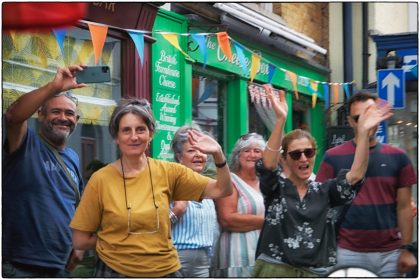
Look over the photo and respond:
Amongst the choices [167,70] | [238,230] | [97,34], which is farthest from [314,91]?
[238,230]

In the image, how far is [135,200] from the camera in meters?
4.66

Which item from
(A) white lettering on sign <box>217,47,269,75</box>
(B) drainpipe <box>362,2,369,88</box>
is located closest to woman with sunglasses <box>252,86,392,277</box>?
(A) white lettering on sign <box>217,47,269,75</box>

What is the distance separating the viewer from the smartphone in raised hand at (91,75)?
5.23 meters

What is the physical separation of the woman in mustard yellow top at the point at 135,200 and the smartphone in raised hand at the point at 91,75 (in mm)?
438

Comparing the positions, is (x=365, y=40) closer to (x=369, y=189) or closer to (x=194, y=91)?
(x=194, y=91)

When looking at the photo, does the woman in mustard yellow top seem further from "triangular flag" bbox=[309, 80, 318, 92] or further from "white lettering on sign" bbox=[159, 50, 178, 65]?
"triangular flag" bbox=[309, 80, 318, 92]

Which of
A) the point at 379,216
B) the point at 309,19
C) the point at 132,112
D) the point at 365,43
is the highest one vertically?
the point at 309,19

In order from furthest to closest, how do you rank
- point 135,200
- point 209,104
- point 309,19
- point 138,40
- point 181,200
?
point 309,19, point 209,104, point 138,40, point 181,200, point 135,200

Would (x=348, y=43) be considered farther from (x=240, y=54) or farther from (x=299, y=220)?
(x=299, y=220)

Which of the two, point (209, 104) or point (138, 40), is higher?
point (138, 40)

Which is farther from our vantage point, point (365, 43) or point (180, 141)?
point (365, 43)

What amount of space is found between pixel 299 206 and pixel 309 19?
1004 cm

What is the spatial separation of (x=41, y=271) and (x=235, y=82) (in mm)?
7202

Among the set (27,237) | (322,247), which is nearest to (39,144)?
(27,237)
